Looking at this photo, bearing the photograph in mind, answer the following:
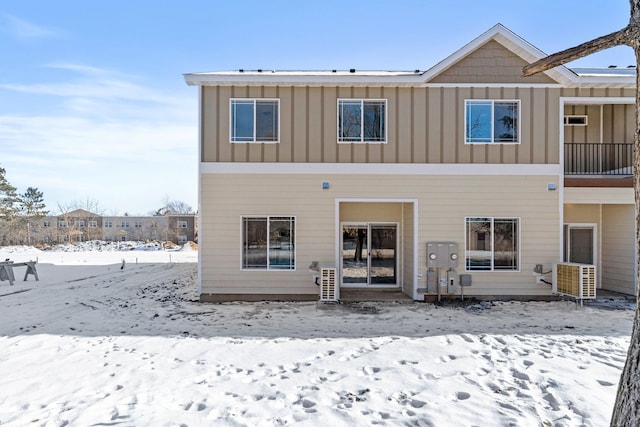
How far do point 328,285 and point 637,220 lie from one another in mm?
6894

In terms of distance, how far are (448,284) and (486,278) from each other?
1103mm

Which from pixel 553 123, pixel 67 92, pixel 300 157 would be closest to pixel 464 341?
pixel 300 157

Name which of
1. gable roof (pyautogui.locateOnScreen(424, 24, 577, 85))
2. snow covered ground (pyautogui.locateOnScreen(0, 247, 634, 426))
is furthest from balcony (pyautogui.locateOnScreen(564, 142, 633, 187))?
snow covered ground (pyautogui.locateOnScreen(0, 247, 634, 426))

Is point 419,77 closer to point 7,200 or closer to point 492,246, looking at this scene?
point 492,246

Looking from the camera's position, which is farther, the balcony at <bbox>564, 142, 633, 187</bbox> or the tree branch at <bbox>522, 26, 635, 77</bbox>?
the balcony at <bbox>564, 142, 633, 187</bbox>

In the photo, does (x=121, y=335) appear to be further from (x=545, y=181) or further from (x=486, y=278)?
(x=545, y=181)

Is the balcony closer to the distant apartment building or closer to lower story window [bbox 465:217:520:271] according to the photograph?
lower story window [bbox 465:217:520:271]

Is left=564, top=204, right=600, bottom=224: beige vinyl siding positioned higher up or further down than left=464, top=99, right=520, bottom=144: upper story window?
further down

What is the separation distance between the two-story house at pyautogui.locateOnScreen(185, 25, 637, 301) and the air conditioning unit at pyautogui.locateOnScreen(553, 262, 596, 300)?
0.47 m

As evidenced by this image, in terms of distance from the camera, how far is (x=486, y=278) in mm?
9516

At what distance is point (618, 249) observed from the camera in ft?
33.7

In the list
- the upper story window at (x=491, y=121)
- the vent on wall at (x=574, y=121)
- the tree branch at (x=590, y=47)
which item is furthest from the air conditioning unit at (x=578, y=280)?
the tree branch at (x=590, y=47)

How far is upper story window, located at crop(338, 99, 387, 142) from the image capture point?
377 inches

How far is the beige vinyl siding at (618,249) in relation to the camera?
9.95 metres
